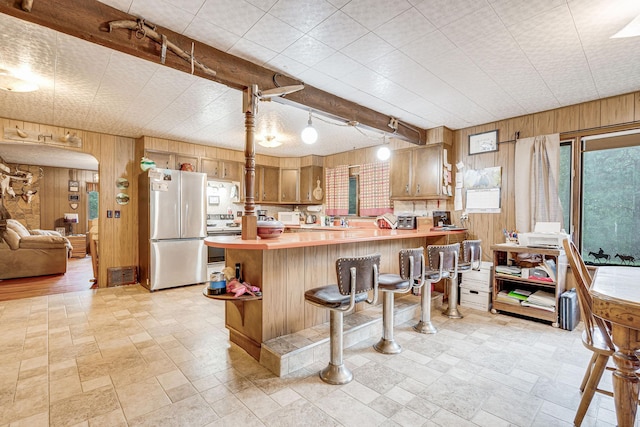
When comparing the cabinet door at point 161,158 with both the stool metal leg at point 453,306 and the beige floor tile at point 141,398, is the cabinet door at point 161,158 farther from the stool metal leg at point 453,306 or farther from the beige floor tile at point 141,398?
the stool metal leg at point 453,306

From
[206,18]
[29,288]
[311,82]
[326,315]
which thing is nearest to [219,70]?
[206,18]

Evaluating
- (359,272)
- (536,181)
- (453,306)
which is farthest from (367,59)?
(453,306)

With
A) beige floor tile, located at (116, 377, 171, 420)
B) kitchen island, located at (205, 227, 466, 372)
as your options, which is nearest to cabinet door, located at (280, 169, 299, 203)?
kitchen island, located at (205, 227, 466, 372)

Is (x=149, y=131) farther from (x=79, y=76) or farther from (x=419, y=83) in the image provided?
(x=419, y=83)

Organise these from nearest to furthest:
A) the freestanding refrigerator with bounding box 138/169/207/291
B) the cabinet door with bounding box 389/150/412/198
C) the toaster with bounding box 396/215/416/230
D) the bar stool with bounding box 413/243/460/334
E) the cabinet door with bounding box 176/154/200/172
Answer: the bar stool with bounding box 413/243/460/334, the toaster with bounding box 396/215/416/230, the freestanding refrigerator with bounding box 138/169/207/291, the cabinet door with bounding box 389/150/412/198, the cabinet door with bounding box 176/154/200/172

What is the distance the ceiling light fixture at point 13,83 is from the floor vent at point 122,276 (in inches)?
118

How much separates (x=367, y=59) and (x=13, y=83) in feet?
11.0

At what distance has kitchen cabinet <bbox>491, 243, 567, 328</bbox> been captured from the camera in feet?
10.8

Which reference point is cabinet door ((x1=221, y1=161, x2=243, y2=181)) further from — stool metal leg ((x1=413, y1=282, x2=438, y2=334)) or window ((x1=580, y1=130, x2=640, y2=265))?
window ((x1=580, y1=130, x2=640, y2=265))

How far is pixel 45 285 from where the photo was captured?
16.4 ft

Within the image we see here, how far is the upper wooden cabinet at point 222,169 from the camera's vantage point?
228 inches

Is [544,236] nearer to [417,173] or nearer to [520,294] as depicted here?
[520,294]

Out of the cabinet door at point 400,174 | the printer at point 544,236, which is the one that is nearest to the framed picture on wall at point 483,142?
the cabinet door at point 400,174

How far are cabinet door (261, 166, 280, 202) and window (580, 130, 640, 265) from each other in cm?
522
